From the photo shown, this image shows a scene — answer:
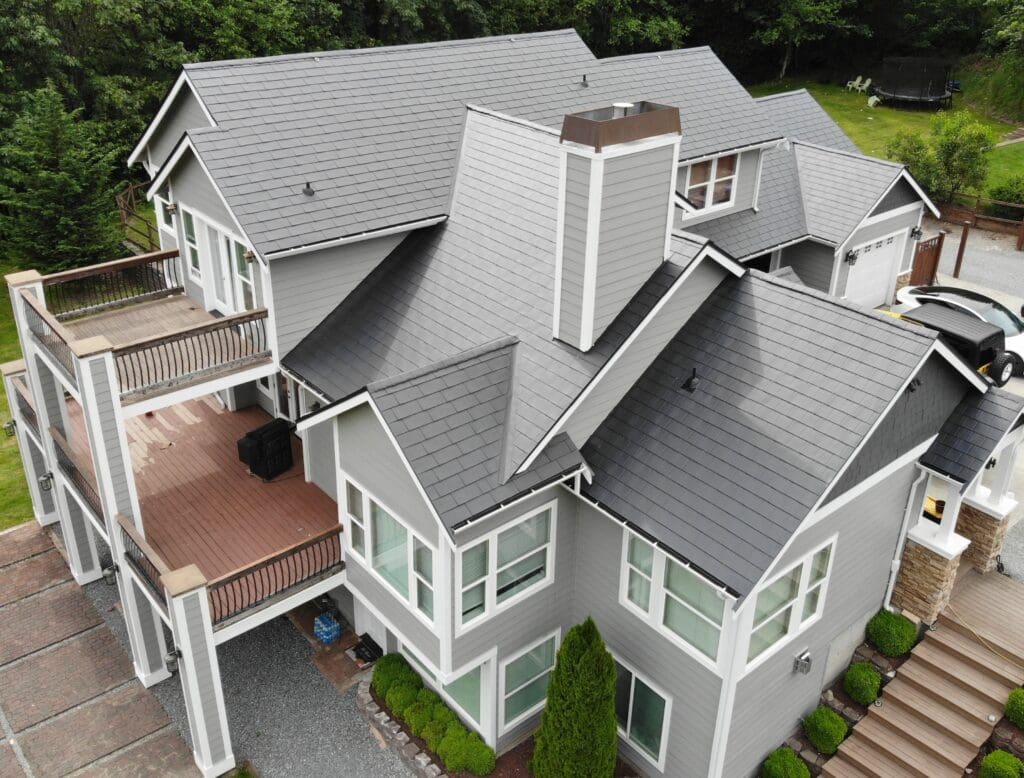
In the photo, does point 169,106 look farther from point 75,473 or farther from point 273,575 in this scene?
point 273,575

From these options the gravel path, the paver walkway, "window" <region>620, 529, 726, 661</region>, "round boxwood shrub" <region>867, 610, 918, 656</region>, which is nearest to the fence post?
"round boxwood shrub" <region>867, 610, 918, 656</region>

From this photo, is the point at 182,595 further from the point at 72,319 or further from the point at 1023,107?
the point at 1023,107

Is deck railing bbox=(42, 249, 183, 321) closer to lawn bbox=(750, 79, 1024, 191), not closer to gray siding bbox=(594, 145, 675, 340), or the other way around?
gray siding bbox=(594, 145, 675, 340)

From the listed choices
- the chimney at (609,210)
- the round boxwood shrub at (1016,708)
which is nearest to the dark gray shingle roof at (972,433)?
the round boxwood shrub at (1016,708)

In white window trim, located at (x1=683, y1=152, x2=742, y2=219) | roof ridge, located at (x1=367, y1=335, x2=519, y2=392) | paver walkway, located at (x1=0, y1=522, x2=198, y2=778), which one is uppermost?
white window trim, located at (x1=683, y1=152, x2=742, y2=219)

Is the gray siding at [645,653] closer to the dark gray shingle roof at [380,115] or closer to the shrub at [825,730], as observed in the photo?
the shrub at [825,730]

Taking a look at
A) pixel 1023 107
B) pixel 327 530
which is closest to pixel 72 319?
pixel 327 530
